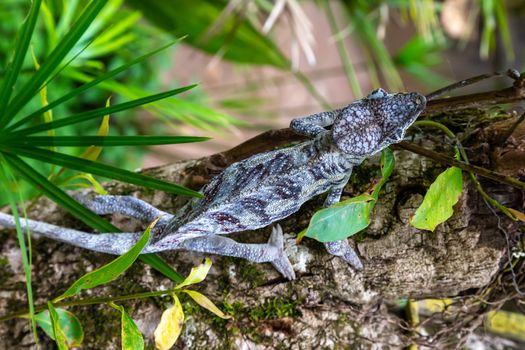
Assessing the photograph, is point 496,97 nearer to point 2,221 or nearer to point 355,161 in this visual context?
point 355,161

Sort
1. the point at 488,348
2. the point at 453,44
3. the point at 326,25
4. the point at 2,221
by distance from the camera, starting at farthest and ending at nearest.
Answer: the point at 453,44
the point at 326,25
the point at 488,348
the point at 2,221

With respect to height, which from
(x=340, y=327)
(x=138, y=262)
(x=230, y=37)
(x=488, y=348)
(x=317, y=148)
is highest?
(x=230, y=37)

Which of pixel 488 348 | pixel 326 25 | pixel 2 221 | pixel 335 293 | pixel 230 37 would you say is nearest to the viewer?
pixel 335 293

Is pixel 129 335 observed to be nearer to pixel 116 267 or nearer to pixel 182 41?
pixel 116 267

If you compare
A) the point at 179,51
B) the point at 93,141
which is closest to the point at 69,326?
the point at 93,141

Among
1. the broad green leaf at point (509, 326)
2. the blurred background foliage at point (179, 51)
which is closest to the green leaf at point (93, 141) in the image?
the blurred background foliage at point (179, 51)

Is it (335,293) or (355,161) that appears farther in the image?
(335,293)

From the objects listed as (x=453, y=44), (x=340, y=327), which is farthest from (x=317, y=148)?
(x=453, y=44)

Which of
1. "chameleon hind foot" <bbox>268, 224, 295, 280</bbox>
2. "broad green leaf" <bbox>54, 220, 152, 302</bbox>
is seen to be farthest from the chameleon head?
"broad green leaf" <bbox>54, 220, 152, 302</bbox>

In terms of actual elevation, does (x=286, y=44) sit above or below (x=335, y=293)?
above
